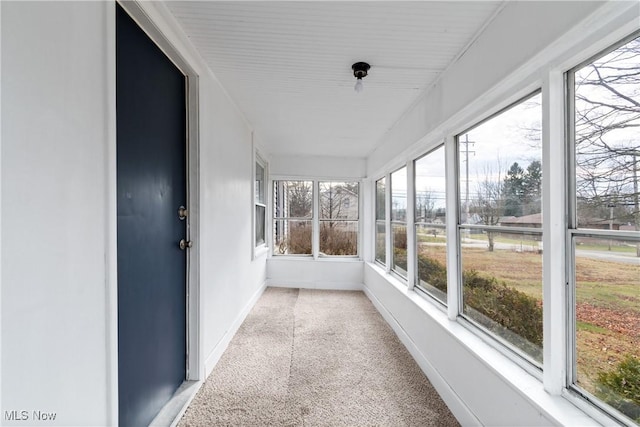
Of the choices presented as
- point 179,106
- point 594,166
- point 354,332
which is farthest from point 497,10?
point 354,332

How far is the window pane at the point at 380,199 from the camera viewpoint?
4465mm

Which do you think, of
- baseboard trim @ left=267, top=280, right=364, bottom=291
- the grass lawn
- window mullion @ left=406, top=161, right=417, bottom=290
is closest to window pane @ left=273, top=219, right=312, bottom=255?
baseboard trim @ left=267, top=280, right=364, bottom=291

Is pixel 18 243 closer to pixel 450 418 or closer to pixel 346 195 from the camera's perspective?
pixel 450 418

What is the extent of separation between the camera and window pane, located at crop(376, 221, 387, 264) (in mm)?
4414

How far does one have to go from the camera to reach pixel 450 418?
72.7 inches

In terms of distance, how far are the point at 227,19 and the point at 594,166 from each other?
1.87 meters

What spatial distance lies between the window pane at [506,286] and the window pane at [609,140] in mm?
325

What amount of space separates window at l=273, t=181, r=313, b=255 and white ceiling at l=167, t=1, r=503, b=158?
2196 mm

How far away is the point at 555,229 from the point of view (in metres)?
1.26

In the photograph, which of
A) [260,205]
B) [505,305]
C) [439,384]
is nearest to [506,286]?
[505,305]

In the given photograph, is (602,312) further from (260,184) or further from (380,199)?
(260,184)

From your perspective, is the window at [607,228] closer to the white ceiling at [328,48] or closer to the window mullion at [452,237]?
the white ceiling at [328,48]

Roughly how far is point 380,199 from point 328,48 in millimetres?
3032

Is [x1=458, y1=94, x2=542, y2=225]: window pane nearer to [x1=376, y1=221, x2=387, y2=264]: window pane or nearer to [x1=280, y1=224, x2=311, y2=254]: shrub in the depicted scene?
[x1=376, y1=221, x2=387, y2=264]: window pane
